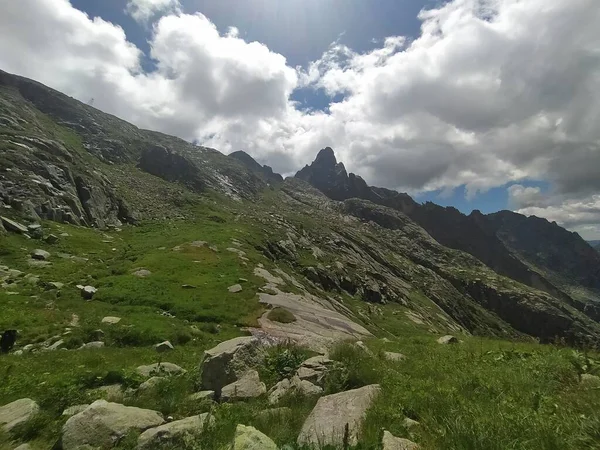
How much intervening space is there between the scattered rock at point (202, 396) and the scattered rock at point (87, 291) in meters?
22.5

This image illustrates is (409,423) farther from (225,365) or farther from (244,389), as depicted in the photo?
(225,365)

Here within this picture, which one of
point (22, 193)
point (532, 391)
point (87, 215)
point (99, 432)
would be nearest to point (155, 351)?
point (99, 432)

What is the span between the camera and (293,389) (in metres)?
9.91

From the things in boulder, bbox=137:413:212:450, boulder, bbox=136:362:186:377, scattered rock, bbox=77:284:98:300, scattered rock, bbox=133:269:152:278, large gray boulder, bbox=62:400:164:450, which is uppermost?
boulder, bbox=137:413:212:450

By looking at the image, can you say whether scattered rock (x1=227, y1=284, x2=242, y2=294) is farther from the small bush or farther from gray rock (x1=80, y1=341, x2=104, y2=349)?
gray rock (x1=80, y1=341, x2=104, y2=349)

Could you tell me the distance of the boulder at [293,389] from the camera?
960 centimetres

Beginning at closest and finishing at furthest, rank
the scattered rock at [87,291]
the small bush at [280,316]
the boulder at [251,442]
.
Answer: the boulder at [251,442]
the scattered rock at [87,291]
the small bush at [280,316]

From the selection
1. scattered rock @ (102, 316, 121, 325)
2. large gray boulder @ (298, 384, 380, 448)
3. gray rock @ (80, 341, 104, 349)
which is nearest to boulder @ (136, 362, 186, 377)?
gray rock @ (80, 341, 104, 349)

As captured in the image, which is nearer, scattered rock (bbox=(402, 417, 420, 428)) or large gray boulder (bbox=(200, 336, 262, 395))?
scattered rock (bbox=(402, 417, 420, 428))

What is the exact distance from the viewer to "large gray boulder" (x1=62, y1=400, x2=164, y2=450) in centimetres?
710

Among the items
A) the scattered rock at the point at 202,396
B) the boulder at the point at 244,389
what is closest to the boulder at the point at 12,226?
the scattered rock at the point at 202,396

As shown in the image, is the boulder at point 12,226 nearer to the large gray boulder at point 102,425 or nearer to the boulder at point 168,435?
the large gray boulder at point 102,425

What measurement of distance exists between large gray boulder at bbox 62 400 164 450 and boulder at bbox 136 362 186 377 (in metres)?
5.43

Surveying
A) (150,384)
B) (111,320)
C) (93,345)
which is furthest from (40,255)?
(150,384)
